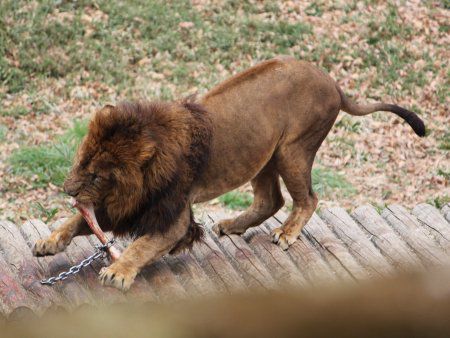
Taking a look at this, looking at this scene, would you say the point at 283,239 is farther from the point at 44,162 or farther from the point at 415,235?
the point at 44,162

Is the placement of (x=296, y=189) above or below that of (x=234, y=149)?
below

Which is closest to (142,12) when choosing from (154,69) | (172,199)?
(154,69)

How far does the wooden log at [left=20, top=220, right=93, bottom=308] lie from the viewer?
4.83 metres

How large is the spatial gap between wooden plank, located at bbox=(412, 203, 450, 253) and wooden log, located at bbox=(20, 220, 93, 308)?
2259mm

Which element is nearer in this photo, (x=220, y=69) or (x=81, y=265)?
(x=81, y=265)

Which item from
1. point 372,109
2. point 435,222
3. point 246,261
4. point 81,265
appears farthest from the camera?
point 435,222

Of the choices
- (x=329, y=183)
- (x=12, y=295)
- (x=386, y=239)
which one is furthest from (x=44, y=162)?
(x=386, y=239)

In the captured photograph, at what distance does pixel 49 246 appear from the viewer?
5051mm

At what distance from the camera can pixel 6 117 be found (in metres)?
8.45

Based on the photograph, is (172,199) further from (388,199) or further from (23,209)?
(388,199)

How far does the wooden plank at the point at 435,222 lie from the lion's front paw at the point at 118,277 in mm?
2014

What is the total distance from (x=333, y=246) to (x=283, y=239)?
0.31 meters

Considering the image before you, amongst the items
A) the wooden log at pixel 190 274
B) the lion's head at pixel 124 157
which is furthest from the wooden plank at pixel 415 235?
the lion's head at pixel 124 157

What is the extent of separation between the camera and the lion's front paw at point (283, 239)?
5.60m
